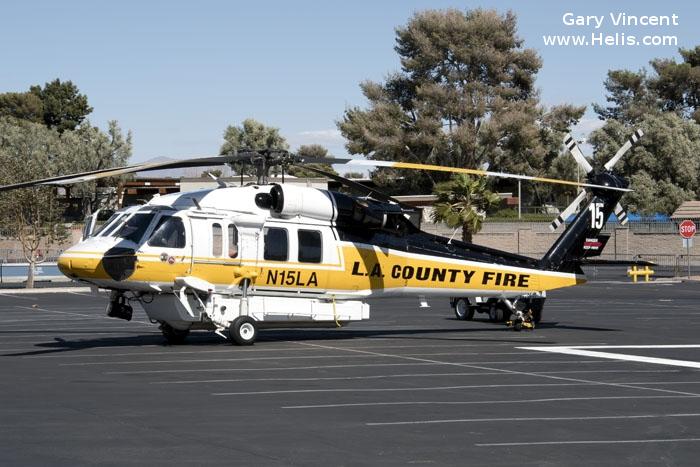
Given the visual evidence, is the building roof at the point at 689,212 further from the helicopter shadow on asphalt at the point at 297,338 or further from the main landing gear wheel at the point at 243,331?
the main landing gear wheel at the point at 243,331

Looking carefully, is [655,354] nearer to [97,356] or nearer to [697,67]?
[97,356]

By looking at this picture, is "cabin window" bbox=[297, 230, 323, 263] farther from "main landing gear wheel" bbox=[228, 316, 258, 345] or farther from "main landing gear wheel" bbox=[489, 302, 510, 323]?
"main landing gear wheel" bbox=[489, 302, 510, 323]

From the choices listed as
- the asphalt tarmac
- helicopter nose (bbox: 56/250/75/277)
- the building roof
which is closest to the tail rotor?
the asphalt tarmac

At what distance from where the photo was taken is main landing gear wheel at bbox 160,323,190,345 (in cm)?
2405

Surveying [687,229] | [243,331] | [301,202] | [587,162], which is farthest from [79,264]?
[687,229]

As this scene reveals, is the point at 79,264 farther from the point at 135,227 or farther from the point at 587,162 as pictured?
the point at 587,162

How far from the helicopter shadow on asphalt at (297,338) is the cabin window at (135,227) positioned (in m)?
2.86

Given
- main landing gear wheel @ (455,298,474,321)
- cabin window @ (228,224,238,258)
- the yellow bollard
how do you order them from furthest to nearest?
the yellow bollard
main landing gear wheel @ (455,298,474,321)
cabin window @ (228,224,238,258)

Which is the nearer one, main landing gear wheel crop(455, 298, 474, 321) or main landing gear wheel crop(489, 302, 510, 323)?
main landing gear wheel crop(489, 302, 510, 323)

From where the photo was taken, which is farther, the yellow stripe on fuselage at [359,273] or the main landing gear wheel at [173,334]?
the main landing gear wheel at [173,334]

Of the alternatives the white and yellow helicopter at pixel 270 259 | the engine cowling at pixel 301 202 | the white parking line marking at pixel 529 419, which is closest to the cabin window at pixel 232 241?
the white and yellow helicopter at pixel 270 259

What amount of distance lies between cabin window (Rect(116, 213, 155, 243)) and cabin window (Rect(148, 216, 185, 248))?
25cm

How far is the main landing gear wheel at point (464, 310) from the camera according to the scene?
105ft

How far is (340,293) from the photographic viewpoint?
81.4 feet
